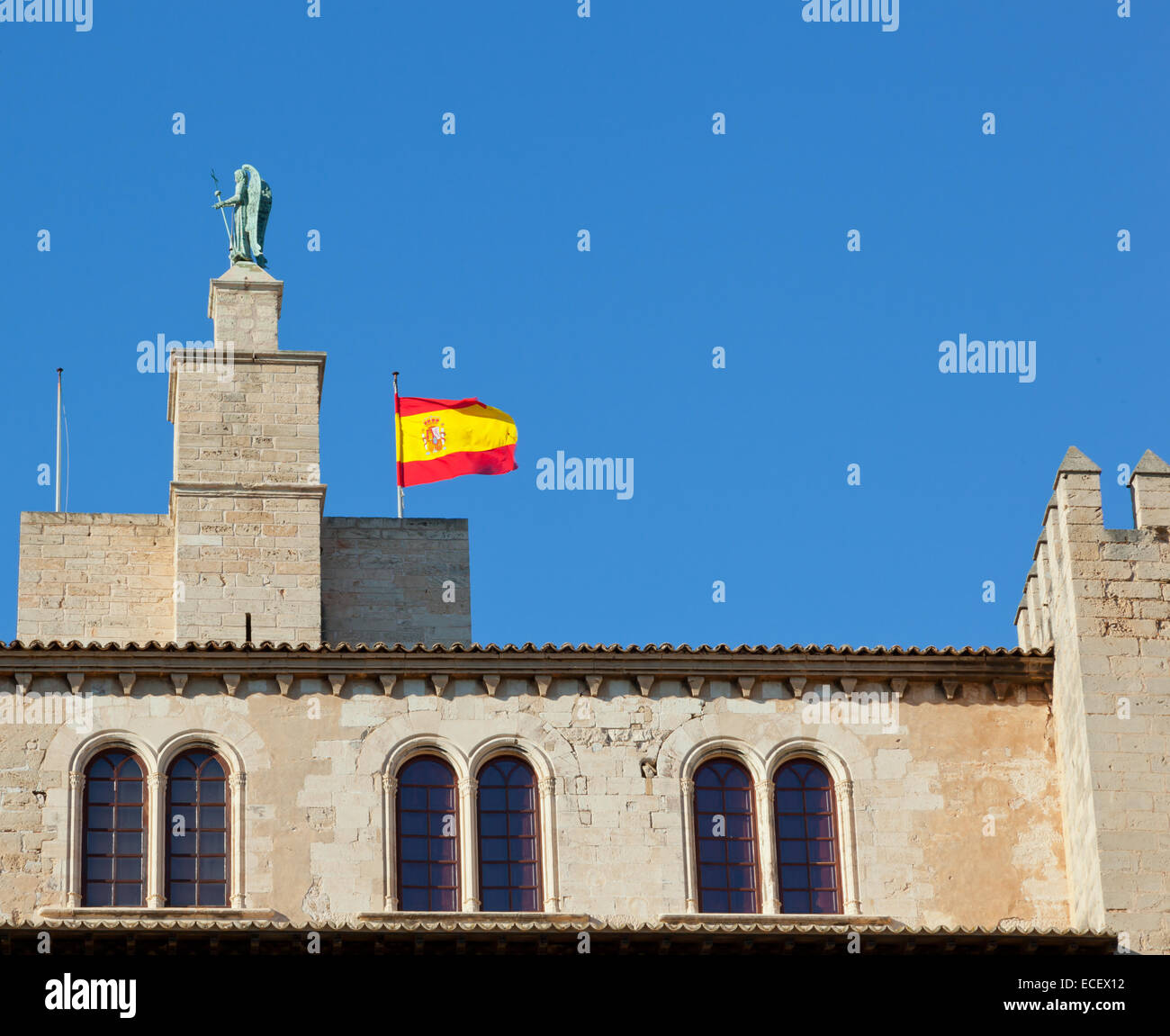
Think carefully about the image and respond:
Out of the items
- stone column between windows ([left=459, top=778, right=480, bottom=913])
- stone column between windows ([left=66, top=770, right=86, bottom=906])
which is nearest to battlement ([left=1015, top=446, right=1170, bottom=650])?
stone column between windows ([left=459, top=778, right=480, bottom=913])

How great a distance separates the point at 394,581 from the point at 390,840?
32.5 feet

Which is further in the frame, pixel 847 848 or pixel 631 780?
pixel 631 780

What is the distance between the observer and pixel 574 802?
1451 inches

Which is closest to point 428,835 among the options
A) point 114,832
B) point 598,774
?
point 598,774

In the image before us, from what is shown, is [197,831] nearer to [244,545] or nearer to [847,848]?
[847,848]

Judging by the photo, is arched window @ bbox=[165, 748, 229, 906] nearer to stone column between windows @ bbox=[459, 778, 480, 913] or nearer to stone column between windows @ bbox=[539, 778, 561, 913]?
stone column between windows @ bbox=[459, 778, 480, 913]

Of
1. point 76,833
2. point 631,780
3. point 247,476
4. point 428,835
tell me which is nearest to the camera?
point 76,833

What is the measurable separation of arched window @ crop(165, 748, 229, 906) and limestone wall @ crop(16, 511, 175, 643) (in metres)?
7.55

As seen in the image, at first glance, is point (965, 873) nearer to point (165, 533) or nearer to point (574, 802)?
point (574, 802)

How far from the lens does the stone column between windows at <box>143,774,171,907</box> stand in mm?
35719

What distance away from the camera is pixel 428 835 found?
1438 inches

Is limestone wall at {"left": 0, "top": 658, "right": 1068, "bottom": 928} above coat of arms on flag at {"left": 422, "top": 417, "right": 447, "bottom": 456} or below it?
below

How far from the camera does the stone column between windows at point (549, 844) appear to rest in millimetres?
36188

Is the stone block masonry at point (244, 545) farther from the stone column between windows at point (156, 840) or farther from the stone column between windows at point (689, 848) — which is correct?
the stone column between windows at point (689, 848)
